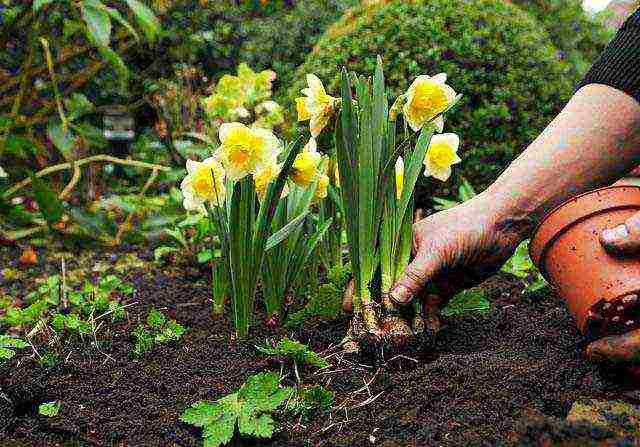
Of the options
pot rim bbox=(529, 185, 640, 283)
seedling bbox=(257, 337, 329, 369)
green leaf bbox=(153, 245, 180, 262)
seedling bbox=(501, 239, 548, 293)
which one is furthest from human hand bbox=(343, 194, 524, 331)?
green leaf bbox=(153, 245, 180, 262)

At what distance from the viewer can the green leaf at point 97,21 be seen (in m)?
3.36

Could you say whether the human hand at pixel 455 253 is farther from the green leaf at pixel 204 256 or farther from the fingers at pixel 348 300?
the green leaf at pixel 204 256

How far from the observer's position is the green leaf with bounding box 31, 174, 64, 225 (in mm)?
3193

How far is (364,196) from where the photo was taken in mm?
1733

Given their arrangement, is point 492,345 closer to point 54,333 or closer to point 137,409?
point 137,409

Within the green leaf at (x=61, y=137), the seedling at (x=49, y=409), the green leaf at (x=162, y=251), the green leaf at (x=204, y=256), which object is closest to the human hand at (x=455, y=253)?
the seedling at (x=49, y=409)

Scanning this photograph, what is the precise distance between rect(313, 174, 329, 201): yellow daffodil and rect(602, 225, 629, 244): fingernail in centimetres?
83

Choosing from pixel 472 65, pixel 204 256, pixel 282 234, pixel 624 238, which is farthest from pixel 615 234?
pixel 472 65

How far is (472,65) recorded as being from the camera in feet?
10.5

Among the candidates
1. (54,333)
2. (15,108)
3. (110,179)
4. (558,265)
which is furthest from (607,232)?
(110,179)

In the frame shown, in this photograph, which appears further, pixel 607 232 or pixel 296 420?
pixel 296 420

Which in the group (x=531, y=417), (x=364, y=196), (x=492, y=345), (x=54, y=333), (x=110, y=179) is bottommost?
(x=110, y=179)

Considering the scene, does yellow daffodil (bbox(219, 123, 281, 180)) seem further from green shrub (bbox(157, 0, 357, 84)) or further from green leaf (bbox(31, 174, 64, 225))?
green shrub (bbox(157, 0, 357, 84))

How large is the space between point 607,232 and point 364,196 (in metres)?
0.58
